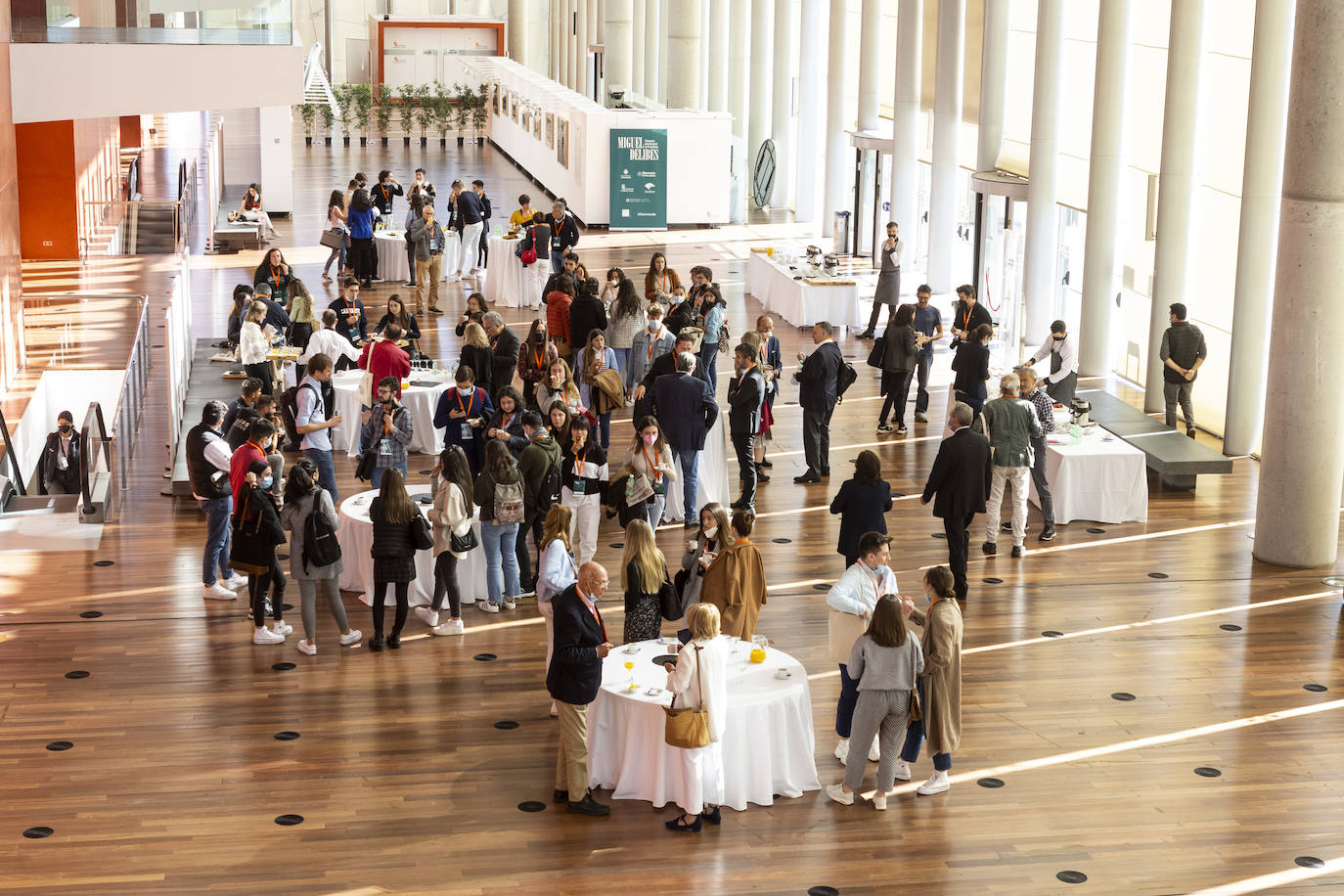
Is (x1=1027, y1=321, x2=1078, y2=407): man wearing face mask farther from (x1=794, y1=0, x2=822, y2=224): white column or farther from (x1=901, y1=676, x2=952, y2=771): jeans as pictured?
(x1=794, y1=0, x2=822, y2=224): white column

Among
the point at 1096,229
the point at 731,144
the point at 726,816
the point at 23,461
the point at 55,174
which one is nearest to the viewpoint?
the point at 726,816

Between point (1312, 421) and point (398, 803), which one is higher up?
point (1312, 421)

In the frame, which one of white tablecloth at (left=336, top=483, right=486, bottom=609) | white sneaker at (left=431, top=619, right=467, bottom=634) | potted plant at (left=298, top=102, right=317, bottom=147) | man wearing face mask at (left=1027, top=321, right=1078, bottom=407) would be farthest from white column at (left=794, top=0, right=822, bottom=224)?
white sneaker at (left=431, top=619, right=467, bottom=634)

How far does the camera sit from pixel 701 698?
711 cm

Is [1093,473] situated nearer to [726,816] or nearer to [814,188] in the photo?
[726,816]

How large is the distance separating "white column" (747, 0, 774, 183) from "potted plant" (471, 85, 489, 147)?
13023 mm

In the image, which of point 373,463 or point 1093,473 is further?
point 1093,473

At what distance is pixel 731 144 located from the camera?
2802 centimetres

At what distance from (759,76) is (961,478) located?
22.1m

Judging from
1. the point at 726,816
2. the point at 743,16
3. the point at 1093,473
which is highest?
the point at 743,16

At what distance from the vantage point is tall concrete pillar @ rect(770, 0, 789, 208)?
29.5m

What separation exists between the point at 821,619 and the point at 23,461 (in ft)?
30.3

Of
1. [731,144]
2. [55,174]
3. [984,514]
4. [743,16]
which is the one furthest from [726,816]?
[743,16]

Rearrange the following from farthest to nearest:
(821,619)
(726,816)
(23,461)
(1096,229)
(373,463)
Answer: (1096,229) → (23,461) → (373,463) → (821,619) → (726,816)
